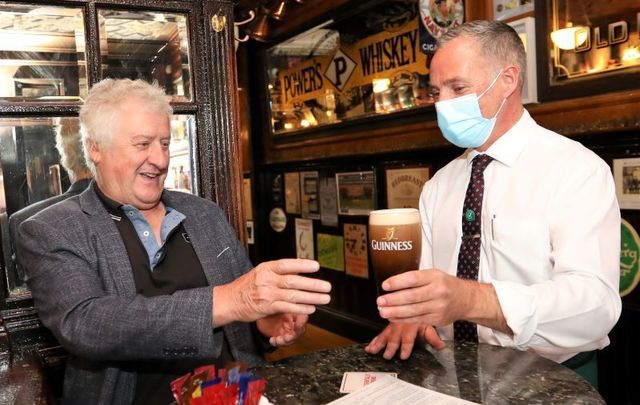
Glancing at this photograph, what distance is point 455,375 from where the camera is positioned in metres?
1.23

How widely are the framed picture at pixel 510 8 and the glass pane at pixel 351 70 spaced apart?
0.71 metres

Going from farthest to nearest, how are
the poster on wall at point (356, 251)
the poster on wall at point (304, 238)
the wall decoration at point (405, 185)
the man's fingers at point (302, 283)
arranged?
the poster on wall at point (304, 238)
the poster on wall at point (356, 251)
the wall decoration at point (405, 185)
the man's fingers at point (302, 283)

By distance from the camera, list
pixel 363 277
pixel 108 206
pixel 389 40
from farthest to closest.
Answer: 1. pixel 363 277
2. pixel 389 40
3. pixel 108 206

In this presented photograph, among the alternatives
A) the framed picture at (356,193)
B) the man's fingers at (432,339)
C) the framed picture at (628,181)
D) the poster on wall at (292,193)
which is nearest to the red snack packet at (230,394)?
the man's fingers at (432,339)

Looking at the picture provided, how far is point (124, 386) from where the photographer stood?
167 centimetres

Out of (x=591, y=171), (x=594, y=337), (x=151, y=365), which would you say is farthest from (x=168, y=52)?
(x=594, y=337)

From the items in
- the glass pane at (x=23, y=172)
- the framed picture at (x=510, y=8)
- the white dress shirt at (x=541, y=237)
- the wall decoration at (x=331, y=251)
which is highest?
the framed picture at (x=510, y=8)

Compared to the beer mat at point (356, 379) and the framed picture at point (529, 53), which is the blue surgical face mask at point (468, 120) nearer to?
the beer mat at point (356, 379)

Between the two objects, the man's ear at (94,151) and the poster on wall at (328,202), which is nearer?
the man's ear at (94,151)

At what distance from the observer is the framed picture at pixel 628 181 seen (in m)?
2.71

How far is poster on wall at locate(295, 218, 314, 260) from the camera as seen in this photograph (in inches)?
224

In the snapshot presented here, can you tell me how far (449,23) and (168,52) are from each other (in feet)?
6.90

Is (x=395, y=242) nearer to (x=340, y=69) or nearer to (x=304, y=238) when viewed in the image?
(x=340, y=69)

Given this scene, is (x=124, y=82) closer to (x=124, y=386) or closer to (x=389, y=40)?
(x=124, y=386)
